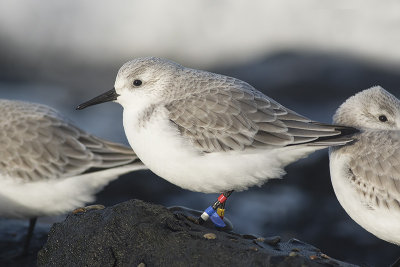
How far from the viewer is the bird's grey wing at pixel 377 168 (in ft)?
17.0

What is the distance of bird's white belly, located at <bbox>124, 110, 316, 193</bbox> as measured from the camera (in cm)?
521

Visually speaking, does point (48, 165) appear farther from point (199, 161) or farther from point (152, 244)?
point (152, 244)

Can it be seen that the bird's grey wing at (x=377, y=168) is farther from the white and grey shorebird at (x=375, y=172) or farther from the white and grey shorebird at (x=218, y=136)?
the white and grey shorebird at (x=218, y=136)

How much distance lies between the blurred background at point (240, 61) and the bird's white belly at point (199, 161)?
2880 mm

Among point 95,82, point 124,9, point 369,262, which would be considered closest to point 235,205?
Answer: point 369,262

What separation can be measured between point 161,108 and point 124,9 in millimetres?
11436

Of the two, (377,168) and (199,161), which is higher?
(377,168)

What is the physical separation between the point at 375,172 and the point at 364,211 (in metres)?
0.37

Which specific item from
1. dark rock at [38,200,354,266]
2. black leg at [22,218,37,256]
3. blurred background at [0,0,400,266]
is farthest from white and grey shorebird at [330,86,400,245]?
black leg at [22,218,37,256]

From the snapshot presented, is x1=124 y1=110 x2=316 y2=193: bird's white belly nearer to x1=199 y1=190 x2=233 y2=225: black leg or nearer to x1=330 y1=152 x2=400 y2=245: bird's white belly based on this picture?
x1=199 y1=190 x2=233 y2=225: black leg

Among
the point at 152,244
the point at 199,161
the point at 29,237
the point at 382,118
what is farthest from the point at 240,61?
the point at 152,244

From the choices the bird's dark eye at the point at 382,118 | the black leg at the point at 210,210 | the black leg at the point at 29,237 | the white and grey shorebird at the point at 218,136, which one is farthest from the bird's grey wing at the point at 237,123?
the black leg at the point at 29,237

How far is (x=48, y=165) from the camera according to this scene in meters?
7.08

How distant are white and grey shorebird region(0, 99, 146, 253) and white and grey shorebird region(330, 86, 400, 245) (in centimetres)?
254
